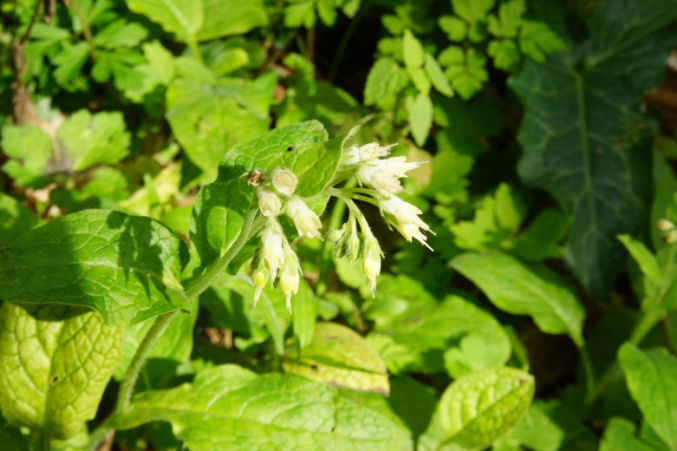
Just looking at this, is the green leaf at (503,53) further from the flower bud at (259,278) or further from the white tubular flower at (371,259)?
the flower bud at (259,278)

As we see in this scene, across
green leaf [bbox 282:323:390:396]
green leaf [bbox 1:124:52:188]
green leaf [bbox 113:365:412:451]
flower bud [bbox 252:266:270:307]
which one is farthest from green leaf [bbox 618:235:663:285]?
green leaf [bbox 1:124:52:188]

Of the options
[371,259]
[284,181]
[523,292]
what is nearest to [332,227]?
Answer: [523,292]

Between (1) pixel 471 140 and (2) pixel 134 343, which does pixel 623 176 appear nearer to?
(1) pixel 471 140

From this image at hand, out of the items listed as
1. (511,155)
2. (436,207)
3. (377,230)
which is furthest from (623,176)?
→ (377,230)

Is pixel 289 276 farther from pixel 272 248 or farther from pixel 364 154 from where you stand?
pixel 364 154

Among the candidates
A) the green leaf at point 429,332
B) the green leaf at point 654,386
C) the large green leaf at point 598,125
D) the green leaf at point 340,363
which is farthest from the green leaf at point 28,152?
the green leaf at point 654,386

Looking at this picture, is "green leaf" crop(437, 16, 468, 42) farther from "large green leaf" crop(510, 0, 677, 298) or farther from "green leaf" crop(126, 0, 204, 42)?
"green leaf" crop(126, 0, 204, 42)
